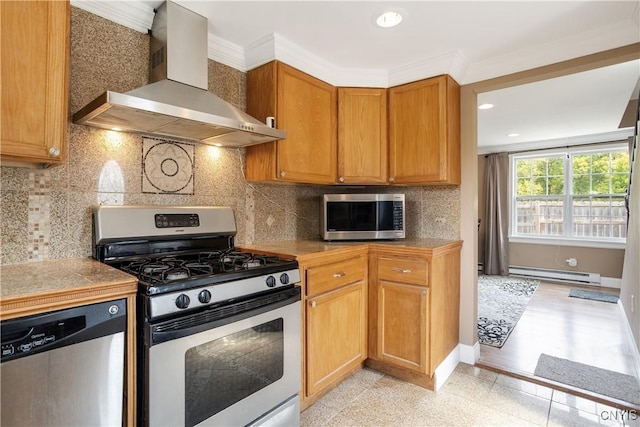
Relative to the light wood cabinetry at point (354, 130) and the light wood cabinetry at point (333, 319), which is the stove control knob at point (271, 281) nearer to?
the light wood cabinetry at point (333, 319)

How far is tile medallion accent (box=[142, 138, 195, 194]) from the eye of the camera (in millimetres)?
1856

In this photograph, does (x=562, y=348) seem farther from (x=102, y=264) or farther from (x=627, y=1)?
(x=102, y=264)

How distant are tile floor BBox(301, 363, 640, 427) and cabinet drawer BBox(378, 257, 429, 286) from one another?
28.4 inches

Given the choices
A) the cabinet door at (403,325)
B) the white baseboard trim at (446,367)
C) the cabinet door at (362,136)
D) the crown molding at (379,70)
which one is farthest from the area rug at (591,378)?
the crown molding at (379,70)

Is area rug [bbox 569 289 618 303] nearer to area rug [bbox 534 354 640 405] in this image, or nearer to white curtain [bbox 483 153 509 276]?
white curtain [bbox 483 153 509 276]

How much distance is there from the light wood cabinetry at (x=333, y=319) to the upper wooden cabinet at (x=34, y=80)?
49.9 inches

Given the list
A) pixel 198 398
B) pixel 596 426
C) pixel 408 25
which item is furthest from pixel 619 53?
pixel 198 398

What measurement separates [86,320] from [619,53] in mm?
3088

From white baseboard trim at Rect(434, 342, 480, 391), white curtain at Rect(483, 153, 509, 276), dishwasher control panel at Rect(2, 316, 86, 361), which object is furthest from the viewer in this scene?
white curtain at Rect(483, 153, 509, 276)

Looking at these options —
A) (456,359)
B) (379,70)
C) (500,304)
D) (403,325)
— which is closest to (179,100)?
(379,70)

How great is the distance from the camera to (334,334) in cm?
206

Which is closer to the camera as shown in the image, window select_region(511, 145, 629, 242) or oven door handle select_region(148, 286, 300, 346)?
oven door handle select_region(148, 286, 300, 346)

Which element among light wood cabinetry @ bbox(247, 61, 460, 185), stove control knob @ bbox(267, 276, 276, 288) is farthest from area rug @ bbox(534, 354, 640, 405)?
stove control knob @ bbox(267, 276, 276, 288)

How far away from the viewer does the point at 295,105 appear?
2.27m
